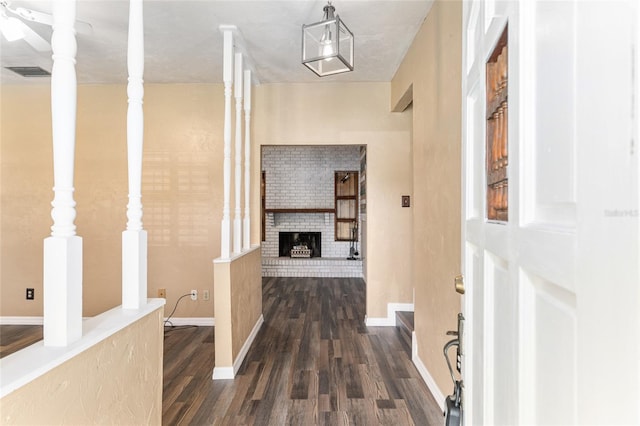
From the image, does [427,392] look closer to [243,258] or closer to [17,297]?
[243,258]

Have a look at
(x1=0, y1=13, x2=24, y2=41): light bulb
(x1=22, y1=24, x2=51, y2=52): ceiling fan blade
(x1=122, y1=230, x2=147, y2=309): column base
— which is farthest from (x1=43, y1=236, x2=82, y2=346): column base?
(x1=22, y1=24, x2=51, y2=52): ceiling fan blade

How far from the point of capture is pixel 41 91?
3.92 meters

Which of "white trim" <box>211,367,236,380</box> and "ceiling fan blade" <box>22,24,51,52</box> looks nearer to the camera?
"ceiling fan blade" <box>22,24,51,52</box>

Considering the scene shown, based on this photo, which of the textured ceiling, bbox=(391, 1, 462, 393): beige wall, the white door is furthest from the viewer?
the textured ceiling

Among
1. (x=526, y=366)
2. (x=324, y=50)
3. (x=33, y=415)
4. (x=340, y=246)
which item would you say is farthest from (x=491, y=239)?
(x=340, y=246)

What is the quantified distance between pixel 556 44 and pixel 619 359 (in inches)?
14.0

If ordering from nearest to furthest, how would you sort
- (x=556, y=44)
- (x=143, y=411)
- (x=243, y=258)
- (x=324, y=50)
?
1. (x=556, y=44)
2. (x=143, y=411)
3. (x=324, y=50)
4. (x=243, y=258)

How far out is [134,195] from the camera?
4.30 feet

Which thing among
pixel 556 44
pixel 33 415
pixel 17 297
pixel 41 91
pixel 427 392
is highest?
pixel 41 91

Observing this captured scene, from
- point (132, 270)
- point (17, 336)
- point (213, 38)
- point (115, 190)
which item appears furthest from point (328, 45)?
point (17, 336)

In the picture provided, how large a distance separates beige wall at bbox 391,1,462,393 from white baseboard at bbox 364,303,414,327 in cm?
107

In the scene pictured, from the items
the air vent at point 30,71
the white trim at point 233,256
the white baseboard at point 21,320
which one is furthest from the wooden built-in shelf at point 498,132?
the white baseboard at point 21,320

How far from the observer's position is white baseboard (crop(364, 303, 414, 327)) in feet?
12.7

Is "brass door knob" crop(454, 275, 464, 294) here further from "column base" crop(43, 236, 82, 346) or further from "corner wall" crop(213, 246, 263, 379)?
"corner wall" crop(213, 246, 263, 379)
